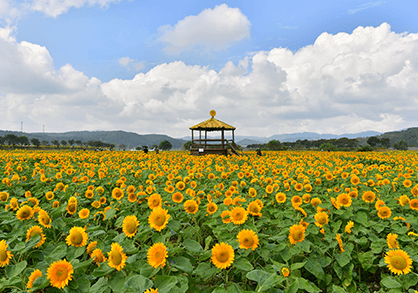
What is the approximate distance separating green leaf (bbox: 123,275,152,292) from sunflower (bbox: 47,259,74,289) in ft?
1.69

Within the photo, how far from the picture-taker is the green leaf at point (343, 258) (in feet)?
8.79

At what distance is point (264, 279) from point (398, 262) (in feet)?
5.03

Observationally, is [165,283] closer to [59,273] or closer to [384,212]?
[59,273]

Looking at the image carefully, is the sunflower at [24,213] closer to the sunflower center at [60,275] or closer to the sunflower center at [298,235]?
the sunflower center at [60,275]

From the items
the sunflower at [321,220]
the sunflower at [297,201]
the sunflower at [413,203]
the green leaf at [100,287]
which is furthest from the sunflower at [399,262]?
the green leaf at [100,287]

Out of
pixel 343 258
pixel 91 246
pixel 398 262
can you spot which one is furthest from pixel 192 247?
pixel 398 262

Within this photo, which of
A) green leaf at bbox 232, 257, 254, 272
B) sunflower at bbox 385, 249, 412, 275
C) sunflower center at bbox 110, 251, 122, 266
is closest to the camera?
sunflower center at bbox 110, 251, 122, 266

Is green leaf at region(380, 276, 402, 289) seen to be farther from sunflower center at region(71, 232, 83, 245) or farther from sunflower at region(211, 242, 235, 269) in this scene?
sunflower center at region(71, 232, 83, 245)

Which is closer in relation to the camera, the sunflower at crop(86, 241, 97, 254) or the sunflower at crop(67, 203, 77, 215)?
the sunflower at crop(86, 241, 97, 254)

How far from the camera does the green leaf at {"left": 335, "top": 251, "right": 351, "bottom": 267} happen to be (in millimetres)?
2680

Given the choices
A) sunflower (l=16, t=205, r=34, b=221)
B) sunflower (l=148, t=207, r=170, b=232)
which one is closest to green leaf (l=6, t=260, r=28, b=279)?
sunflower (l=16, t=205, r=34, b=221)

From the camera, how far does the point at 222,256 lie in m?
2.02

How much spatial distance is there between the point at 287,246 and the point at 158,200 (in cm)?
159

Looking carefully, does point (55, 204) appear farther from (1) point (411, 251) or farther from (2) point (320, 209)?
(1) point (411, 251)
